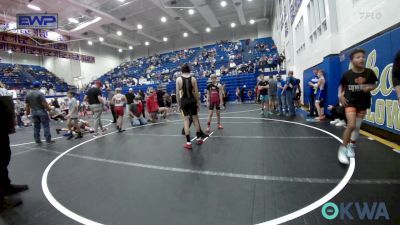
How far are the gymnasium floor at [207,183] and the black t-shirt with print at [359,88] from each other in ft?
2.86

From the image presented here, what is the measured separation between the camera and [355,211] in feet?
7.07

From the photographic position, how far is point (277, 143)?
497cm

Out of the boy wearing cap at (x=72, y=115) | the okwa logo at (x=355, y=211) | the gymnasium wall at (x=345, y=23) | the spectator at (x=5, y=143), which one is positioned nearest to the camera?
the okwa logo at (x=355, y=211)

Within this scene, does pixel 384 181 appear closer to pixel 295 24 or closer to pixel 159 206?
pixel 159 206

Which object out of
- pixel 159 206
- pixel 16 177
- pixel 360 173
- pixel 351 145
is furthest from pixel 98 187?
pixel 351 145

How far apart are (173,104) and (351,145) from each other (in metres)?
13.1

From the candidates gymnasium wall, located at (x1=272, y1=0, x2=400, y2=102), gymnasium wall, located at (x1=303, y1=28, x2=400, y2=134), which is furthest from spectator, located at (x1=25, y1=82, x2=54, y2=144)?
gymnasium wall, located at (x1=272, y1=0, x2=400, y2=102)

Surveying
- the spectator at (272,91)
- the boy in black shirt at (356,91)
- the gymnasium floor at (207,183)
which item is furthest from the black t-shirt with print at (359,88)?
the spectator at (272,91)

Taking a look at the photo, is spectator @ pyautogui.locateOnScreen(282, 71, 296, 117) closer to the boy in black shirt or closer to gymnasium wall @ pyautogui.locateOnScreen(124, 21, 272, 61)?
the boy in black shirt

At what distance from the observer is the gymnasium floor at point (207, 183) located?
2350mm

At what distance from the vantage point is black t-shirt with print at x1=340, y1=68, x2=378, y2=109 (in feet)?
11.2

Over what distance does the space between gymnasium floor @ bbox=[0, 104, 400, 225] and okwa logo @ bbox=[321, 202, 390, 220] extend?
5 cm

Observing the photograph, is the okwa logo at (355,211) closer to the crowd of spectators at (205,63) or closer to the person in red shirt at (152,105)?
the person in red shirt at (152,105)

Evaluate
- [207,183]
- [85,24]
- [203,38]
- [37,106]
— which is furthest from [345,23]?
[203,38]
